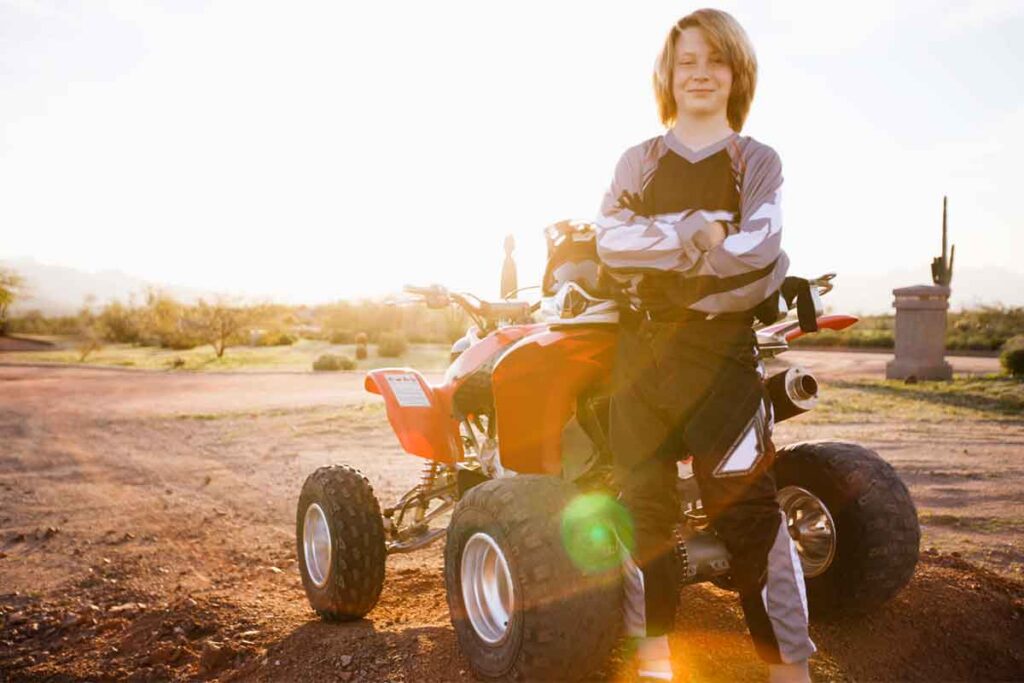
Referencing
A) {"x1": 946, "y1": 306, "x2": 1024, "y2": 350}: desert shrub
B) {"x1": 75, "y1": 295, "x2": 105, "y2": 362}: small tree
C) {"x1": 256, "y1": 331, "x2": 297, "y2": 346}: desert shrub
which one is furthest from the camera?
{"x1": 256, "y1": 331, "x2": 297, "y2": 346}: desert shrub

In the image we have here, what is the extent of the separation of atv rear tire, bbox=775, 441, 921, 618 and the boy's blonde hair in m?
1.52

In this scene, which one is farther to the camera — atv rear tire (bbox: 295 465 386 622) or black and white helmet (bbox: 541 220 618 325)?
atv rear tire (bbox: 295 465 386 622)

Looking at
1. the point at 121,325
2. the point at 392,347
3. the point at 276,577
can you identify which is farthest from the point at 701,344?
the point at 121,325

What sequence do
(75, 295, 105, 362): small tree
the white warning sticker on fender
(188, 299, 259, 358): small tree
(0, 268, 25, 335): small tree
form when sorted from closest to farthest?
1. the white warning sticker on fender
2. (0, 268, 25, 335): small tree
3. (75, 295, 105, 362): small tree
4. (188, 299, 259, 358): small tree

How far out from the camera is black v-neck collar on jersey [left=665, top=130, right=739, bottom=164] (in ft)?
9.35

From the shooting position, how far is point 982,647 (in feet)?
11.5

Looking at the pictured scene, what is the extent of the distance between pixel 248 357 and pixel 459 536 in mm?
31150

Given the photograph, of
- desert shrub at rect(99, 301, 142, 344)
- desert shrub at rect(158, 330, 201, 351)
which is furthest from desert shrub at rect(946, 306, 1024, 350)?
desert shrub at rect(99, 301, 142, 344)

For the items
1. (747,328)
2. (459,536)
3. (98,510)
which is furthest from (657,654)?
(98,510)

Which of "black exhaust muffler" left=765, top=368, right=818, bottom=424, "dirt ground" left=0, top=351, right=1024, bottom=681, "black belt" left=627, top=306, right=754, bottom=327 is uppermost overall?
"black belt" left=627, top=306, right=754, bottom=327

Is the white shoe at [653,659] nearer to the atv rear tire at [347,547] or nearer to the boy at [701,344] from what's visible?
the boy at [701,344]

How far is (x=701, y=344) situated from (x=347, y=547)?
2.33 meters

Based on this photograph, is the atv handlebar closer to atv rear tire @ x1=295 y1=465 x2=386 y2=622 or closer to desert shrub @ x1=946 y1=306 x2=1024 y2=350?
atv rear tire @ x1=295 y1=465 x2=386 y2=622

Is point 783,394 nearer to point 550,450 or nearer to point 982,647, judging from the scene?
point 550,450
